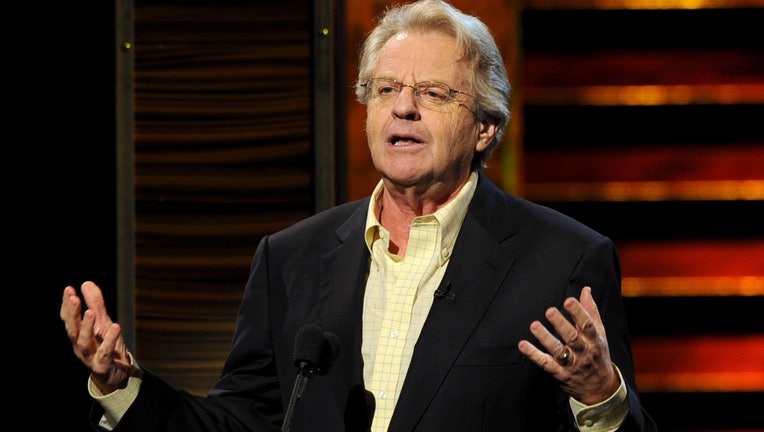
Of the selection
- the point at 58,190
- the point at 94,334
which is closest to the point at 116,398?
the point at 94,334

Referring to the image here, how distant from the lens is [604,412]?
1777mm

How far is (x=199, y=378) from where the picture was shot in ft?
9.64

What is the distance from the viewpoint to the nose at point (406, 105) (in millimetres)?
2068

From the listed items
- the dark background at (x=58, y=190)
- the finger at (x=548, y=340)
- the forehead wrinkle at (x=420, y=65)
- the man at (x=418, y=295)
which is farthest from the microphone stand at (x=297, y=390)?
the dark background at (x=58, y=190)

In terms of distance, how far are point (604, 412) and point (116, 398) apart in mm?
777

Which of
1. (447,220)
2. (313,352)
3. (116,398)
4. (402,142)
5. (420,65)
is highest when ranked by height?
(420,65)

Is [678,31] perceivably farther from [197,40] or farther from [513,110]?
[197,40]

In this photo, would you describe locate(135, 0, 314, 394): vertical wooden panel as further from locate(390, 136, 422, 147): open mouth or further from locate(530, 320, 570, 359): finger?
locate(530, 320, 570, 359): finger

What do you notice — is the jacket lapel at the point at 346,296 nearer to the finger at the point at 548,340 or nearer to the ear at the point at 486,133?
the ear at the point at 486,133

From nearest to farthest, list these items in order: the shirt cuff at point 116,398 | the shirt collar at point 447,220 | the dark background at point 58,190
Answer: the shirt cuff at point 116,398 < the shirt collar at point 447,220 < the dark background at point 58,190

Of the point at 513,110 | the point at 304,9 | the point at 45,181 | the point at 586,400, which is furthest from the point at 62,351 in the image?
the point at 586,400

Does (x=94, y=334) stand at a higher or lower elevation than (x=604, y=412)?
higher

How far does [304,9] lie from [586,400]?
5.02 ft

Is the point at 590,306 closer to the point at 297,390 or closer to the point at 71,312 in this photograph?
the point at 297,390
